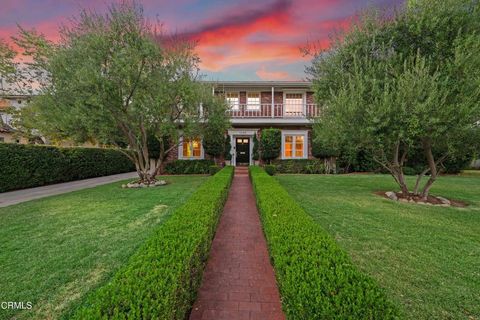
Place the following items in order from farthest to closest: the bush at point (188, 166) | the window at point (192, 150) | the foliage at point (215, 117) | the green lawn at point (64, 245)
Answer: the window at point (192, 150)
the bush at point (188, 166)
the foliage at point (215, 117)
the green lawn at point (64, 245)

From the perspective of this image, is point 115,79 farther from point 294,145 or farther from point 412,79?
point 294,145

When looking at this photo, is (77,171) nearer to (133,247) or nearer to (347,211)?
(133,247)

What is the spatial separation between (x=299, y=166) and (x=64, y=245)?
12.8 meters

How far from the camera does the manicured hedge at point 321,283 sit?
1354 millimetres

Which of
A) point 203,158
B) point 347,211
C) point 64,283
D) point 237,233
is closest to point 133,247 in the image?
point 64,283

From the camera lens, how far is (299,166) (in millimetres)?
13938

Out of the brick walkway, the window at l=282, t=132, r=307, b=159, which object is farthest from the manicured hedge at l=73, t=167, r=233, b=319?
the window at l=282, t=132, r=307, b=159

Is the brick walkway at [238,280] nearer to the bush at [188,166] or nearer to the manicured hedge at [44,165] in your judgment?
the bush at [188,166]

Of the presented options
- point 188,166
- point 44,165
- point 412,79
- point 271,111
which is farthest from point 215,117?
point 44,165

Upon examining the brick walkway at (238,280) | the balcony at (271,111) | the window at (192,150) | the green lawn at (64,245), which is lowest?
the brick walkway at (238,280)

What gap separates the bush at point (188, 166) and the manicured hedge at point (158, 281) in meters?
10.9

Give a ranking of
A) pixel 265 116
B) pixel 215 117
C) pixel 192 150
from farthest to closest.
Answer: pixel 192 150
pixel 265 116
pixel 215 117

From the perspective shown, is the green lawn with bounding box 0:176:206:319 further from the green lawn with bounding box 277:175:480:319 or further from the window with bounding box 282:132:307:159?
the window with bounding box 282:132:307:159

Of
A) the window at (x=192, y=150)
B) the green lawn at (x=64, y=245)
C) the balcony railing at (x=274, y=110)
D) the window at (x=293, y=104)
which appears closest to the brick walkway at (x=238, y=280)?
the green lawn at (x=64, y=245)
